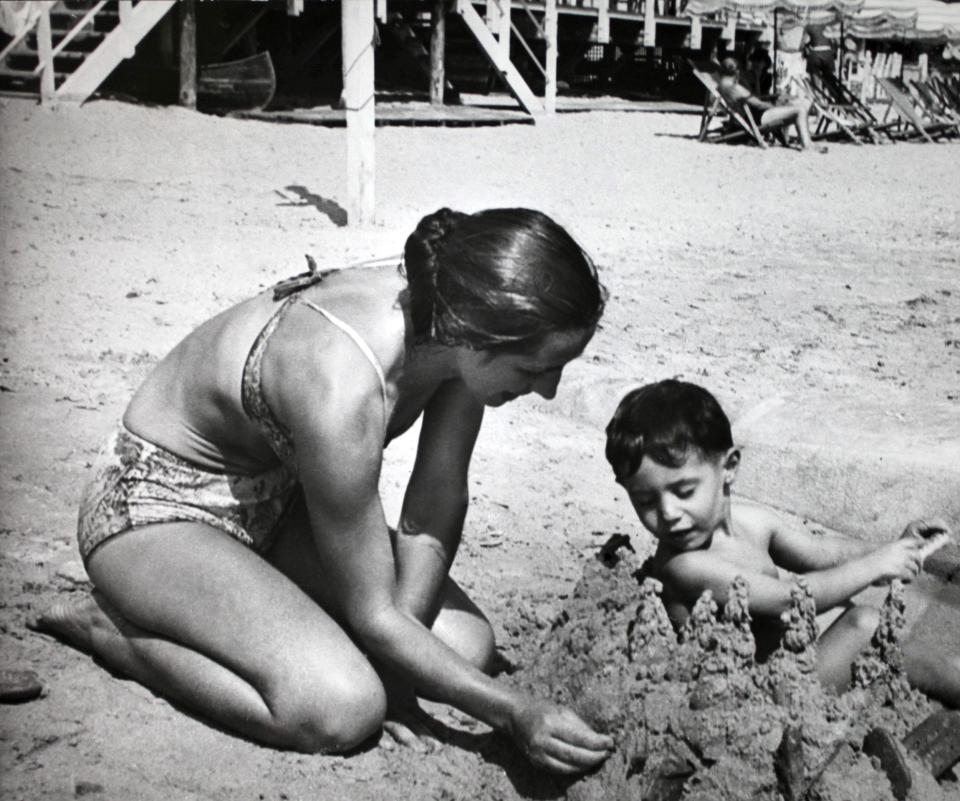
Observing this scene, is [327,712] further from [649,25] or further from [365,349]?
[649,25]

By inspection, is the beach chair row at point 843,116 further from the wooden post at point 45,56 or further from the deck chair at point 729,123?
the wooden post at point 45,56

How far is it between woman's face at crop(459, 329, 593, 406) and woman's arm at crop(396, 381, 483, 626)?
33 centimetres

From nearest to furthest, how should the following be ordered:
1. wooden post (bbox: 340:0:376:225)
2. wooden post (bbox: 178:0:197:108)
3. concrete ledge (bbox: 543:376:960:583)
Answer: concrete ledge (bbox: 543:376:960:583) < wooden post (bbox: 340:0:376:225) < wooden post (bbox: 178:0:197:108)

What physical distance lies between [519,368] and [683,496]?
2.21ft

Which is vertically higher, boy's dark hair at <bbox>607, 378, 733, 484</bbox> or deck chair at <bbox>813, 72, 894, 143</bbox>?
boy's dark hair at <bbox>607, 378, 733, 484</bbox>

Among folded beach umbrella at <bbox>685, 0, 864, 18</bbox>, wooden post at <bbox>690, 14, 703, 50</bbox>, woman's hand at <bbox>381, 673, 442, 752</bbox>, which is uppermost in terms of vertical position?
folded beach umbrella at <bbox>685, 0, 864, 18</bbox>

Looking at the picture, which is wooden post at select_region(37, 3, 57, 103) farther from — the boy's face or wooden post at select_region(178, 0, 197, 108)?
the boy's face

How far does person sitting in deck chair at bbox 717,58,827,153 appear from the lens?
50.6ft

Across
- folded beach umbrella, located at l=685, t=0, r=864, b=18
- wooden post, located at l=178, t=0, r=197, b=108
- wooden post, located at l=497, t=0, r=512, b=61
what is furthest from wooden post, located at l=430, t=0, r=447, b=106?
folded beach umbrella, located at l=685, t=0, r=864, b=18

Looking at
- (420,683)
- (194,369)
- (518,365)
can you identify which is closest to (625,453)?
(518,365)

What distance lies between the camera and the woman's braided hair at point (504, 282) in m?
2.36

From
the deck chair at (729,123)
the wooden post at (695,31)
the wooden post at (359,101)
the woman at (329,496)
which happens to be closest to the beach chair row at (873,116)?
the deck chair at (729,123)

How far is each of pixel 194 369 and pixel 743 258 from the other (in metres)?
6.22

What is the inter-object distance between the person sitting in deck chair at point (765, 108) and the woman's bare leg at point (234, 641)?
13.8 metres
